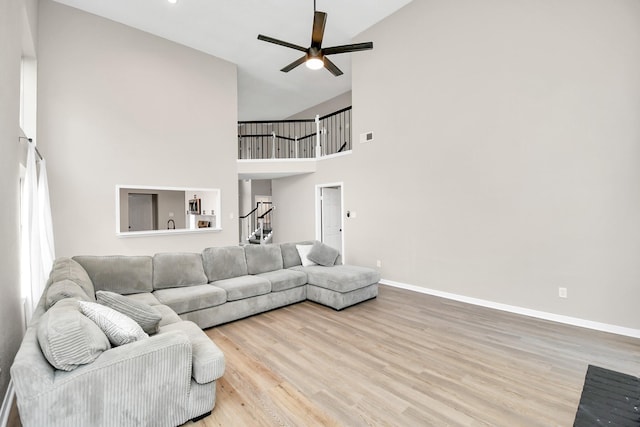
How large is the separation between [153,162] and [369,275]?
4.67m

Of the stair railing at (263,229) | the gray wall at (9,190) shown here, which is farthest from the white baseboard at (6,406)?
the stair railing at (263,229)

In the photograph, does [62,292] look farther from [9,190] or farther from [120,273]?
[120,273]

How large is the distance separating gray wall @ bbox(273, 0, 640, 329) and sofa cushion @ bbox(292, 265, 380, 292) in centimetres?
122

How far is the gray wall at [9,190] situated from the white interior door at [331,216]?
5.76 meters

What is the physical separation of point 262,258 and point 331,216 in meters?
3.63

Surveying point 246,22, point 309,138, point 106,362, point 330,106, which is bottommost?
point 106,362

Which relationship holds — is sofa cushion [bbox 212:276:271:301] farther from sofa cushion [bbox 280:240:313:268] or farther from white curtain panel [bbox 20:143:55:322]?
white curtain panel [bbox 20:143:55:322]

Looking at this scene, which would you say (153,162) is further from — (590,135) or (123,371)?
(590,135)

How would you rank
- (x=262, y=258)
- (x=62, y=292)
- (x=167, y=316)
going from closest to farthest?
(x=62, y=292), (x=167, y=316), (x=262, y=258)

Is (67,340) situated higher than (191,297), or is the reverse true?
(67,340)

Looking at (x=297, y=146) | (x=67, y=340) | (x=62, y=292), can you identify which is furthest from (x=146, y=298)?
(x=297, y=146)

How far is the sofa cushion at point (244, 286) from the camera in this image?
3.73 m

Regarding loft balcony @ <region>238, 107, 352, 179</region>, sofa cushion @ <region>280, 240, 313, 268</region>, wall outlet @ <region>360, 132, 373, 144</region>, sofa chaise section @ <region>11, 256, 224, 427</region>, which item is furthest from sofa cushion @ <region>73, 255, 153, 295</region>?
wall outlet @ <region>360, 132, 373, 144</region>

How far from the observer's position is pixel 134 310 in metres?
2.26
